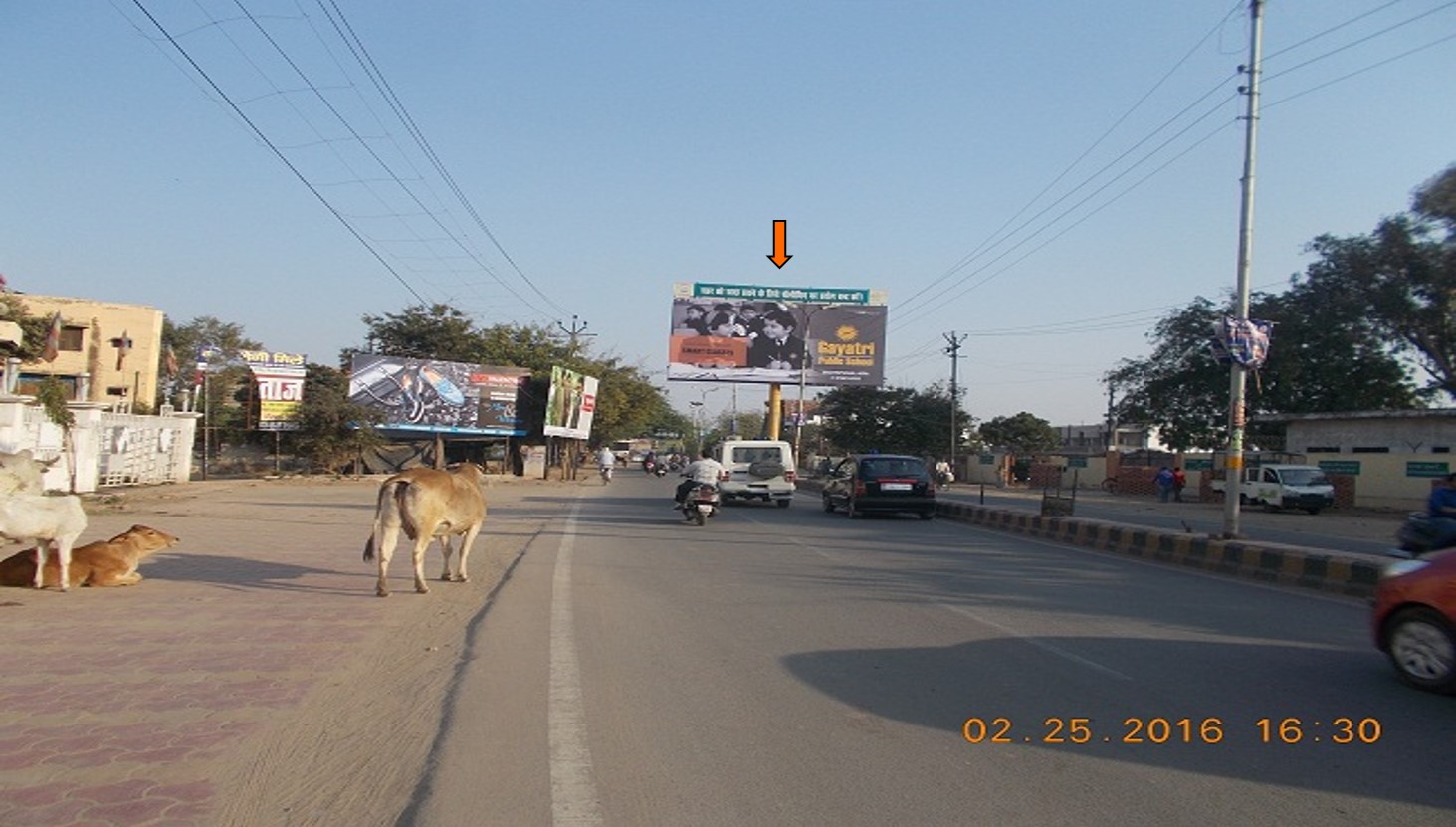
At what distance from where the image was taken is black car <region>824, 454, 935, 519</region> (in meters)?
21.8

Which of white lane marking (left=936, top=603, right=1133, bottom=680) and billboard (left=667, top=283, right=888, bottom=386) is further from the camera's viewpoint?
billboard (left=667, top=283, right=888, bottom=386)

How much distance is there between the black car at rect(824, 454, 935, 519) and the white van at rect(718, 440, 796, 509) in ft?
10.8

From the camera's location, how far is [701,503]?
19.6 metres

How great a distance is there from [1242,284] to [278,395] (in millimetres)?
32734

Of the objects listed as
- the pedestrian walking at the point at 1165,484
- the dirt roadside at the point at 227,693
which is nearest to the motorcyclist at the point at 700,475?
the dirt roadside at the point at 227,693

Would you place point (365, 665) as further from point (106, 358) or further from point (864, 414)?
point (864, 414)

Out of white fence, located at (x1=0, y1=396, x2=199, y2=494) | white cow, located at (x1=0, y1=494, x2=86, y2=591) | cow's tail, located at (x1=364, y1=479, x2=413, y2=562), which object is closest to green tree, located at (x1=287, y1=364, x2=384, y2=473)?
white fence, located at (x1=0, y1=396, x2=199, y2=494)

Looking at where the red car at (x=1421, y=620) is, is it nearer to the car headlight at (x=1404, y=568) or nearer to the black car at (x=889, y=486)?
the car headlight at (x=1404, y=568)

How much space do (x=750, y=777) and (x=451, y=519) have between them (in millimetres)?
6333

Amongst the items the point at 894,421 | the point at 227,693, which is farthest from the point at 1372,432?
the point at 227,693

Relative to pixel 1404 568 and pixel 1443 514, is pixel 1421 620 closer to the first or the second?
pixel 1404 568

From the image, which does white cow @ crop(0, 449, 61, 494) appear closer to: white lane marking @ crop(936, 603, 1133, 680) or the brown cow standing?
the brown cow standing

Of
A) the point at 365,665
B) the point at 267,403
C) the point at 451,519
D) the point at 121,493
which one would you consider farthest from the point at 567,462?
the point at 365,665
